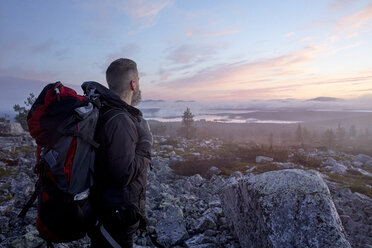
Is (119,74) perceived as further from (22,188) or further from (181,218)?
(22,188)

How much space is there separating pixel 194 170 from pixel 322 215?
1148cm

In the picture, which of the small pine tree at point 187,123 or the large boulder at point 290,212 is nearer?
the large boulder at point 290,212

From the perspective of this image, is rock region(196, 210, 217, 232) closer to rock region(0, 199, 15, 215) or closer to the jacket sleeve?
the jacket sleeve

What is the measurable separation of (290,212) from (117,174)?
2.90 m

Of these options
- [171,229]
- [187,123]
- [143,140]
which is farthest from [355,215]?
[187,123]

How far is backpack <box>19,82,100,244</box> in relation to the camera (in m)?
2.64

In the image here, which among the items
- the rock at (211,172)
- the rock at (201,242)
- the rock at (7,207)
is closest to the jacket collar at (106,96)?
the rock at (201,242)

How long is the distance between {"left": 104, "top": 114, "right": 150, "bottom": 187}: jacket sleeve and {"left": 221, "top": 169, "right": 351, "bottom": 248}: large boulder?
98.5 inches

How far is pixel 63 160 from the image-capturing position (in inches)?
103

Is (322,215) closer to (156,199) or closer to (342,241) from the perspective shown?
(342,241)

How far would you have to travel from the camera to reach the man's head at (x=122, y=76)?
11.4 feet

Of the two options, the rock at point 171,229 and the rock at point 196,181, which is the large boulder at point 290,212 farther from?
the rock at point 196,181

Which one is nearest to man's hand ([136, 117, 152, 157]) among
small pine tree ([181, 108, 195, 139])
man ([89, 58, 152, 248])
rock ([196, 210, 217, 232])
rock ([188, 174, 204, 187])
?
man ([89, 58, 152, 248])

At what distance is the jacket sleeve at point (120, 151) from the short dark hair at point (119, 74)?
28.3 inches
